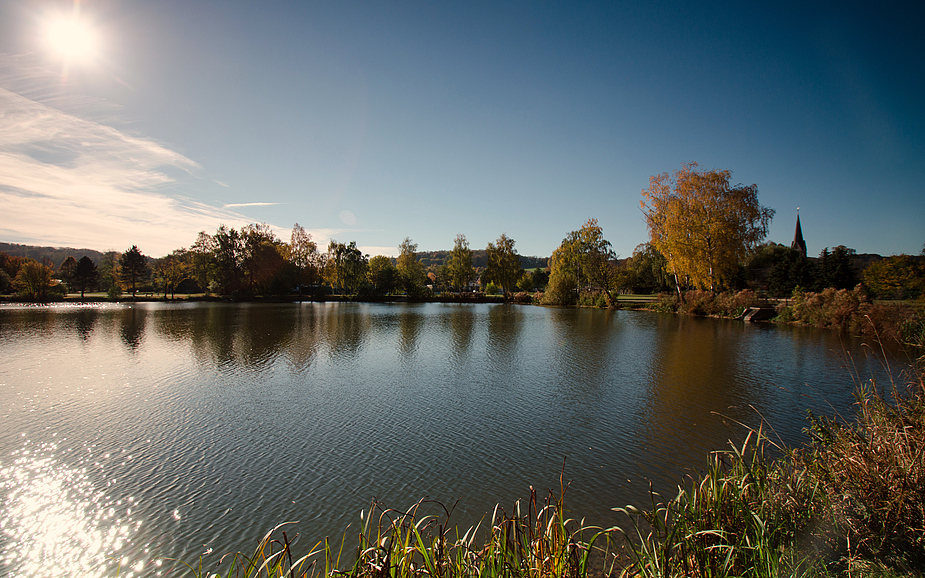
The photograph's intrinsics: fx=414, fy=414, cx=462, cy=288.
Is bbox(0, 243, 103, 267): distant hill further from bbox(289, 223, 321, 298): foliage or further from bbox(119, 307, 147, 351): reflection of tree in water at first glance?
bbox(119, 307, 147, 351): reflection of tree in water

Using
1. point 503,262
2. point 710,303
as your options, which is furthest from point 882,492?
point 503,262

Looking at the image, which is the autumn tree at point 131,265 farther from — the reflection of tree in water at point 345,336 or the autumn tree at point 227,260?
the reflection of tree in water at point 345,336

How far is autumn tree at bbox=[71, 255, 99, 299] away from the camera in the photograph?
61875 mm

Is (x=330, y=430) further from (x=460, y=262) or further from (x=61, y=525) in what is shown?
(x=460, y=262)

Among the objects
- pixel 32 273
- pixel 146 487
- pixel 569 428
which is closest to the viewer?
pixel 146 487

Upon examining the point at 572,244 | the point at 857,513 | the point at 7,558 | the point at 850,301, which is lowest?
the point at 7,558

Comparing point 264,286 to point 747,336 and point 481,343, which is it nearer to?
point 481,343

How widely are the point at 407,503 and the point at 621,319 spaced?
3215 cm

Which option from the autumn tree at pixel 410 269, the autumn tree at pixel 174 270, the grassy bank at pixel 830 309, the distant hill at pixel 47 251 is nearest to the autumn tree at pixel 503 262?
the autumn tree at pixel 410 269

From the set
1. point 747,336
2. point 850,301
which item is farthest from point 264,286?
point 850,301

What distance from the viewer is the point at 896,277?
32.0 m

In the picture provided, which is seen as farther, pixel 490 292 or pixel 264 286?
pixel 490 292

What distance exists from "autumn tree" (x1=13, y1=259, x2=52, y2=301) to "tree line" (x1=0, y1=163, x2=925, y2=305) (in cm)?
13

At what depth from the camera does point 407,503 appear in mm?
6445
